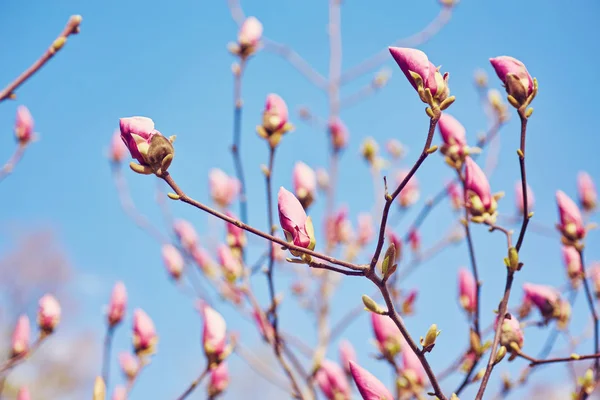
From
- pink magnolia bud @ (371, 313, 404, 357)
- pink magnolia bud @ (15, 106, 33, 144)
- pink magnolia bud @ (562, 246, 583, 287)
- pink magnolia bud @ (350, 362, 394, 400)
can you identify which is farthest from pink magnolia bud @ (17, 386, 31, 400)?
→ pink magnolia bud @ (562, 246, 583, 287)

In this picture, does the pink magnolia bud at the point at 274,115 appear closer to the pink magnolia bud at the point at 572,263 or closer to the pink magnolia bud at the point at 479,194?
the pink magnolia bud at the point at 479,194

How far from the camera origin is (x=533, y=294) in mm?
1511

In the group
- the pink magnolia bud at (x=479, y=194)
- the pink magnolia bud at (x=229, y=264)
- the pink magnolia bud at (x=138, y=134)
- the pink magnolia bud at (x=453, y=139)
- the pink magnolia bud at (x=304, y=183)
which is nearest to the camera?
the pink magnolia bud at (x=138, y=134)

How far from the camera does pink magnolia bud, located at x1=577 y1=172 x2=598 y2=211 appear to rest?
2197 mm

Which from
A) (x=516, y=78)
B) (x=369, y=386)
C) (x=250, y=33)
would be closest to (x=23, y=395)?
(x=369, y=386)

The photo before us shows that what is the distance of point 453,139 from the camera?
140cm

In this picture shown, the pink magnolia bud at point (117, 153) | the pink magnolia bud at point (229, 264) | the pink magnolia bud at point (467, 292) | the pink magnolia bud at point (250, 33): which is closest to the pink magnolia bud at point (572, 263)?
the pink magnolia bud at point (467, 292)

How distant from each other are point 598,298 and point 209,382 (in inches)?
60.3

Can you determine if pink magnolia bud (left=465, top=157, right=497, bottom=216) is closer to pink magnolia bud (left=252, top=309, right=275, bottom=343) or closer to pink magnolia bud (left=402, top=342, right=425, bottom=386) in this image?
pink magnolia bud (left=402, top=342, right=425, bottom=386)

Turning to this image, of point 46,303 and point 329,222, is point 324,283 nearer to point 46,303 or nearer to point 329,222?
point 329,222

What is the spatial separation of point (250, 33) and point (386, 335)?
1203 mm

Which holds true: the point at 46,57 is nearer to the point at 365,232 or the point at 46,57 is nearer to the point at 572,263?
the point at 572,263

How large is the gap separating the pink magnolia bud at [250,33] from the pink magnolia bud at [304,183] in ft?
1.74

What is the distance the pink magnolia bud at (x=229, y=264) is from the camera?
1.99 meters
